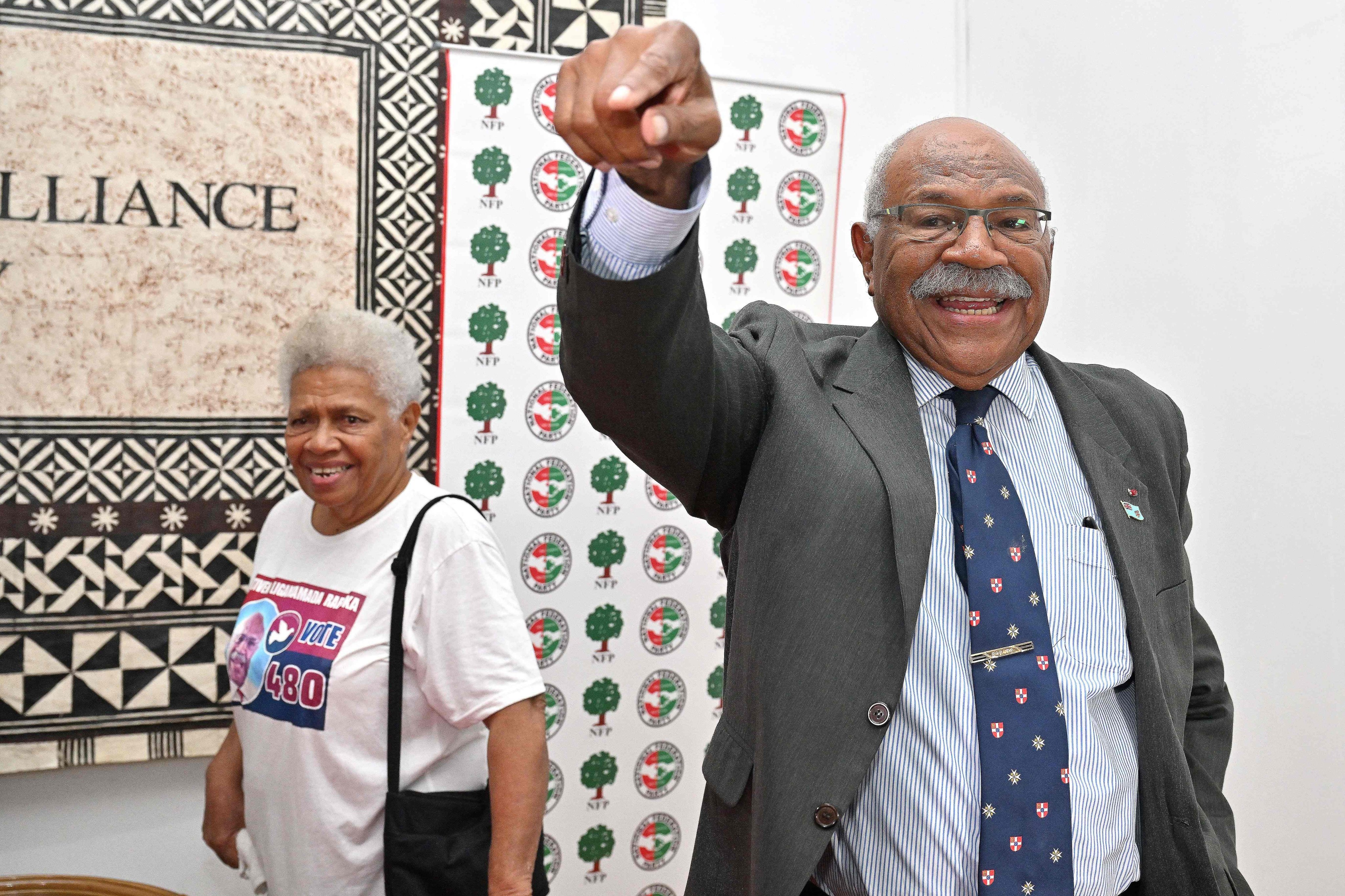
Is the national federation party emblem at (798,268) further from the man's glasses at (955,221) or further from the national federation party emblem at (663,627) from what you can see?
the man's glasses at (955,221)

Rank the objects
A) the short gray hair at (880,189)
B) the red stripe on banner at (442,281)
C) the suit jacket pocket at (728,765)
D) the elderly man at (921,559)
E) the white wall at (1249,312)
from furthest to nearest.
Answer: the red stripe on banner at (442,281) → the white wall at (1249,312) → the short gray hair at (880,189) → the suit jacket pocket at (728,765) → the elderly man at (921,559)

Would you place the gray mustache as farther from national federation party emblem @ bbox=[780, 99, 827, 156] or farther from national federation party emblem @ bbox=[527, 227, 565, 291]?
national federation party emblem @ bbox=[780, 99, 827, 156]

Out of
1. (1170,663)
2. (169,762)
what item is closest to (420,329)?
(169,762)

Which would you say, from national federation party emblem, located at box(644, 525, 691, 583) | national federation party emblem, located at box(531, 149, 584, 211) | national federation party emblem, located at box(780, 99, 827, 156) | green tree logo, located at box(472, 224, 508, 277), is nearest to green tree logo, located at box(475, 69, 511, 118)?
national federation party emblem, located at box(531, 149, 584, 211)

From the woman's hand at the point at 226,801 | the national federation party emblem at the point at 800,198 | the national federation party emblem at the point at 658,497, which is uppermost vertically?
the national federation party emblem at the point at 800,198

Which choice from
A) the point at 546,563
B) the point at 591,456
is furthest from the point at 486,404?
the point at 546,563

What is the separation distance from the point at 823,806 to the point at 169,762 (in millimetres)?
1787

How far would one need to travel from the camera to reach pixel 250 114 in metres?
2.21

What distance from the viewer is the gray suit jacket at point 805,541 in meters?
0.90

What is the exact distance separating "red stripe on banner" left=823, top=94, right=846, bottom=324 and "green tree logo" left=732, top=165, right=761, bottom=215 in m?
0.21

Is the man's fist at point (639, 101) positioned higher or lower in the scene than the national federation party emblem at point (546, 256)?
lower

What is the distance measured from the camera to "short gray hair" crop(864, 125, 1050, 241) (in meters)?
1.26

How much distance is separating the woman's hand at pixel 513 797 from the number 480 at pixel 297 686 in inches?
10.5

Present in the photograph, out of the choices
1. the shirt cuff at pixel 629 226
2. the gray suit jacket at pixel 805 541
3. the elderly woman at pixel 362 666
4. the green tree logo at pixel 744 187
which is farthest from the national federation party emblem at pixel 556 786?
the shirt cuff at pixel 629 226
